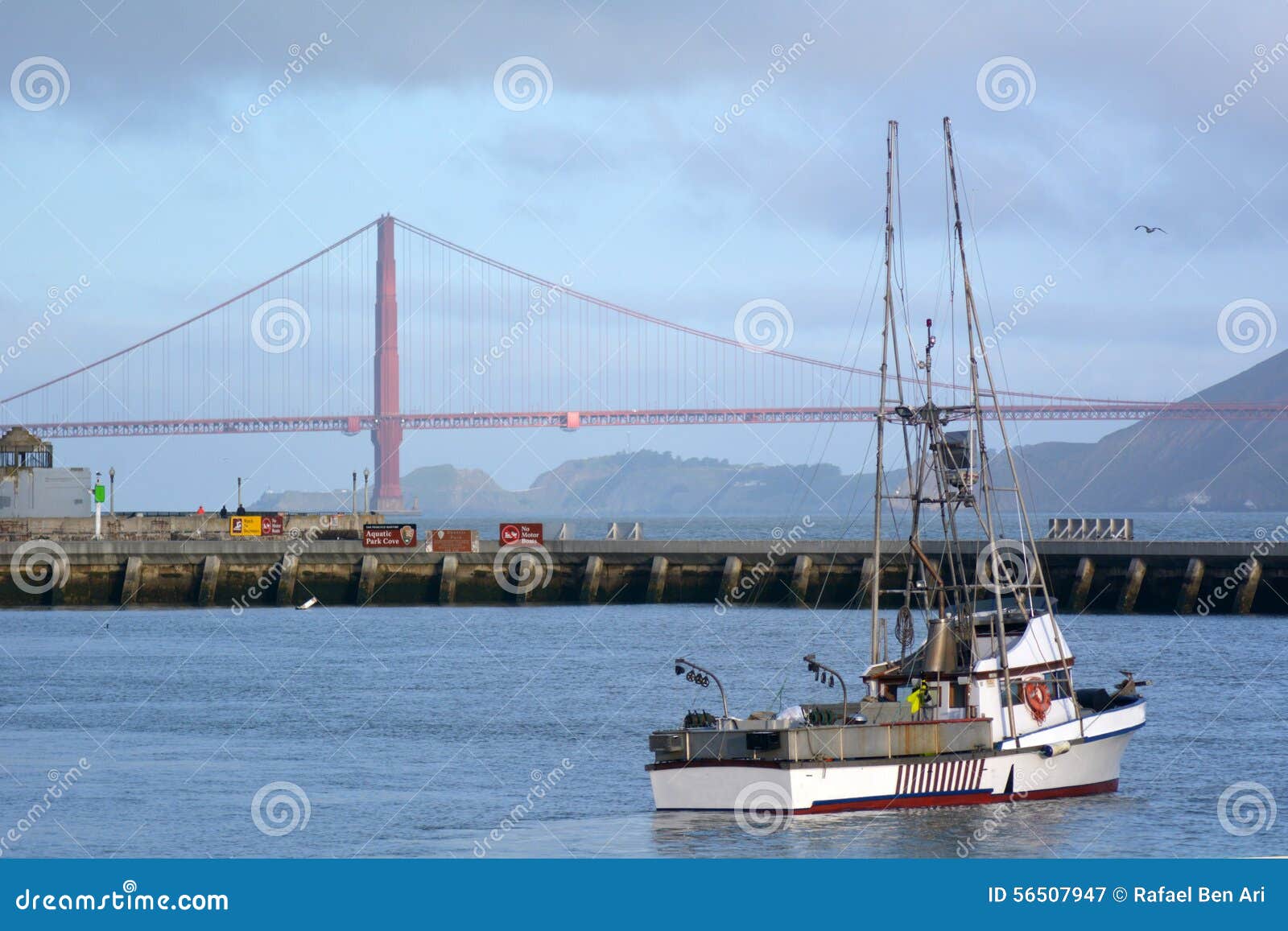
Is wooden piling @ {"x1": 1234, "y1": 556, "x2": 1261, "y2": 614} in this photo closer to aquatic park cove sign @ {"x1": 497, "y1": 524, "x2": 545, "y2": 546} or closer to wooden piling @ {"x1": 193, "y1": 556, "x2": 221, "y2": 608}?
aquatic park cove sign @ {"x1": 497, "y1": 524, "x2": 545, "y2": 546}

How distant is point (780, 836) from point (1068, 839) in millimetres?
4370

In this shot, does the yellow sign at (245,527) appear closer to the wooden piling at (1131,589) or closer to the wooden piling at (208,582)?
the wooden piling at (208,582)

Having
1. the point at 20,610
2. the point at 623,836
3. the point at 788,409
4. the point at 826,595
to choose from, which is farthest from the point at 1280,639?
the point at 788,409

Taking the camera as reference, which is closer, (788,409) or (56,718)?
(56,718)

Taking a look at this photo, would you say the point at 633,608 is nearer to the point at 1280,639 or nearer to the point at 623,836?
the point at 1280,639

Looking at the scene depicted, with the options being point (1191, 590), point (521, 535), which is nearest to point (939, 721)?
point (1191, 590)

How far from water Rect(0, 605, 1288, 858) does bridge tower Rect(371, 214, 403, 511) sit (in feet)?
283

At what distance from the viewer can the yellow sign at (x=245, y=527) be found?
253 feet

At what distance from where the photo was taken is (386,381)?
163625 mm

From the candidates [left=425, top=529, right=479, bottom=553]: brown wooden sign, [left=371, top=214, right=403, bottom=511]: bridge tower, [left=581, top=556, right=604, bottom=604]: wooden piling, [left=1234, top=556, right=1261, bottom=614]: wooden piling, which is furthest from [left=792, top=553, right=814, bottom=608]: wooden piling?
[left=371, top=214, right=403, bottom=511]: bridge tower

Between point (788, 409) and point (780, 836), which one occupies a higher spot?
point (788, 409)

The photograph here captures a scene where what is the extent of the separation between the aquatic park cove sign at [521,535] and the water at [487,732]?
5335mm

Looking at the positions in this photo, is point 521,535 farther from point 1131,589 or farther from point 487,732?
point 487,732

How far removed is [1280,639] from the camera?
53.1 metres
